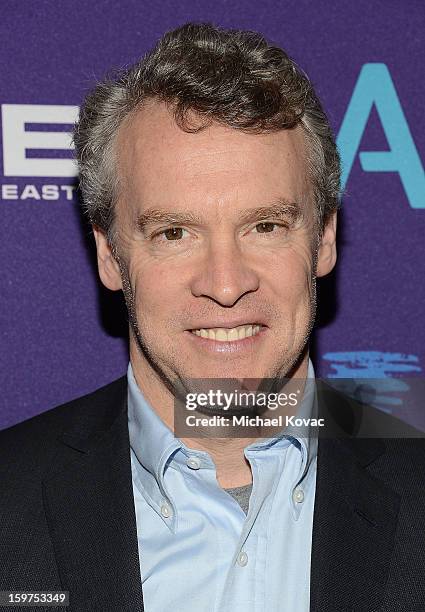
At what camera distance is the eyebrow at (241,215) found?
2.20 m

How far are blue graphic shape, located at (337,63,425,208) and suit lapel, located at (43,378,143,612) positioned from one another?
1133 mm

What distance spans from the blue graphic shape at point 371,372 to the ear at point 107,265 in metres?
0.79

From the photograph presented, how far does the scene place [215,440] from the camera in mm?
2369

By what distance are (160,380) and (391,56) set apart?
1.31m

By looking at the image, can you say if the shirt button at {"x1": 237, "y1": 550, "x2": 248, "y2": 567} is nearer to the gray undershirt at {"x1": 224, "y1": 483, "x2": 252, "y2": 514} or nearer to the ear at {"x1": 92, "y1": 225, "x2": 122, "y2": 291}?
the gray undershirt at {"x1": 224, "y1": 483, "x2": 252, "y2": 514}

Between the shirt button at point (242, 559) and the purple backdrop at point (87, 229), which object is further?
the purple backdrop at point (87, 229)

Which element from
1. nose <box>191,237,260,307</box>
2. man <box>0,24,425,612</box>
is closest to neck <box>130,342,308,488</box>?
man <box>0,24,425,612</box>

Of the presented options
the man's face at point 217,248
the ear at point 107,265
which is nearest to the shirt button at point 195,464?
the man's face at point 217,248

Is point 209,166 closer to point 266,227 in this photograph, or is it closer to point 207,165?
point 207,165

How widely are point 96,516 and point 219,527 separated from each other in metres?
0.31

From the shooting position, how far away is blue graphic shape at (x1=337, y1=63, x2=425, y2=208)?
9.37 feet

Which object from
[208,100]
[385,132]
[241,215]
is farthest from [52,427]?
[385,132]

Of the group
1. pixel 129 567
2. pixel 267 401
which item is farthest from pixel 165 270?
pixel 129 567

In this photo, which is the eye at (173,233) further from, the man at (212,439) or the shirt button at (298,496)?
the shirt button at (298,496)
